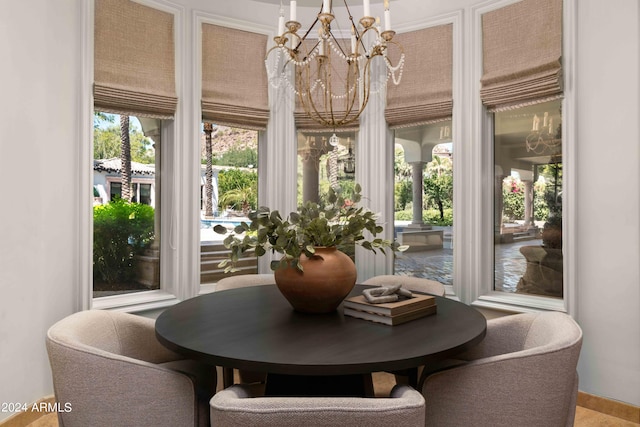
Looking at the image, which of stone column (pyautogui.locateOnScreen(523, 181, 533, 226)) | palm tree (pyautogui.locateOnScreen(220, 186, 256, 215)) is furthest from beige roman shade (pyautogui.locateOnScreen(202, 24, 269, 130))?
stone column (pyautogui.locateOnScreen(523, 181, 533, 226))

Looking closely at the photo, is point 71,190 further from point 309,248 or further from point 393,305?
point 393,305

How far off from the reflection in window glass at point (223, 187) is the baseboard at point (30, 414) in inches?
44.3

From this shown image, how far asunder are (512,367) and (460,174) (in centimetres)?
174

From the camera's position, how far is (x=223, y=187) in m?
3.20

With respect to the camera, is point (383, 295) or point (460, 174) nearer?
point (383, 295)

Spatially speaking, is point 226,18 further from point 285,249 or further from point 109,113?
point 285,249


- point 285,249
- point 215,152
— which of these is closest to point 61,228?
point 215,152

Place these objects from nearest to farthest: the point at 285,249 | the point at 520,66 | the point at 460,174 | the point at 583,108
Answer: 1. the point at 285,249
2. the point at 583,108
3. the point at 520,66
4. the point at 460,174

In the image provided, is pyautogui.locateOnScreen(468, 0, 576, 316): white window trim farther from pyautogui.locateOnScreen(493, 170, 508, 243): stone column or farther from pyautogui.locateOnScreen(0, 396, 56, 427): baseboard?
pyautogui.locateOnScreen(0, 396, 56, 427): baseboard

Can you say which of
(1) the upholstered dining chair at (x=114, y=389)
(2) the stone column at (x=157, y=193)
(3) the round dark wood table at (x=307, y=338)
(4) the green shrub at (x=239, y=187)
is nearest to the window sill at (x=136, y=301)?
(2) the stone column at (x=157, y=193)

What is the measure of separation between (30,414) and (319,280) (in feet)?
5.57

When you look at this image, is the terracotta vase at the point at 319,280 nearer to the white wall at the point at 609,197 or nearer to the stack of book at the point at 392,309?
the stack of book at the point at 392,309

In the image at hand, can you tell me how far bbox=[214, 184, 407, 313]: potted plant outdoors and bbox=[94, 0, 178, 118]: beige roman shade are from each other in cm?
146

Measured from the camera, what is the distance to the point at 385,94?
3.19 meters
